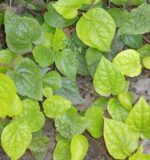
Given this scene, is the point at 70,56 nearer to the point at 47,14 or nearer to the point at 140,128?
the point at 47,14

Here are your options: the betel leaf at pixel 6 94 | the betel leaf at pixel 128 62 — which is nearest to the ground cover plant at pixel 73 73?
the betel leaf at pixel 128 62

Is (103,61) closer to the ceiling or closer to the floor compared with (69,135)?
closer to the ceiling

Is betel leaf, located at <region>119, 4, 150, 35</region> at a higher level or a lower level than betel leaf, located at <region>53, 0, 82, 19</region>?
lower

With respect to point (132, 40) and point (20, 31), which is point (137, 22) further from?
point (20, 31)

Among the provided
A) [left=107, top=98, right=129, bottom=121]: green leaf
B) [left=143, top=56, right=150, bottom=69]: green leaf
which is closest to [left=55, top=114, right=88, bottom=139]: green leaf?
[left=107, top=98, right=129, bottom=121]: green leaf

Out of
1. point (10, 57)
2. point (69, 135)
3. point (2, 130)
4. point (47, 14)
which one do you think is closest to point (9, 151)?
point (2, 130)

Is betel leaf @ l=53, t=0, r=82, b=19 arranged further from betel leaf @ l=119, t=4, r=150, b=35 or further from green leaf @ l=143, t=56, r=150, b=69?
green leaf @ l=143, t=56, r=150, b=69

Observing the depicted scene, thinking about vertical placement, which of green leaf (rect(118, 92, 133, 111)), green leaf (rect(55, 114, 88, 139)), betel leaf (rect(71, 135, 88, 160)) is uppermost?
green leaf (rect(118, 92, 133, 111))
